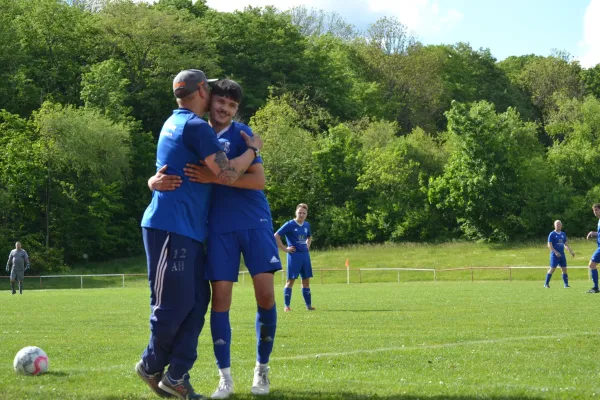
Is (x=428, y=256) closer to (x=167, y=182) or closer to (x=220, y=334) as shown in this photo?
(x=220, y=334)

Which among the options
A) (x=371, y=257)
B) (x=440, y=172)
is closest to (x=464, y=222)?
(x=440, y=172)

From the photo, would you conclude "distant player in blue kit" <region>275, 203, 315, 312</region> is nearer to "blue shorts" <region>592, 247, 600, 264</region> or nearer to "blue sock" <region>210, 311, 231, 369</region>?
"blue shorts" <region>592, 247, 600, 264</region>

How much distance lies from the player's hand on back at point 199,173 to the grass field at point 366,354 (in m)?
1.67

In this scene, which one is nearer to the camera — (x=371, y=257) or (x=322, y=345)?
(x=322, y=345)

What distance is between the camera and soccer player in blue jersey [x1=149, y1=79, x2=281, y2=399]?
6.49m

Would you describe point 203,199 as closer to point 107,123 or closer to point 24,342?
point 24,342

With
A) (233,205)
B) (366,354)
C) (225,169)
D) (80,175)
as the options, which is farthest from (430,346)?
(80,175)

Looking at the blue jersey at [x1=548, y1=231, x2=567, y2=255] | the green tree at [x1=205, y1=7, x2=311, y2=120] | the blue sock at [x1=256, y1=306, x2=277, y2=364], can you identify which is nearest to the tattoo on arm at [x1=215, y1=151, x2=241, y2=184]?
the blue sock at [x1=256, y1=306, x2=277, y2=364]

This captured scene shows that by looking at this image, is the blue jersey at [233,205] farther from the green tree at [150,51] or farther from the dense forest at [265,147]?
the green tree at [150,51]

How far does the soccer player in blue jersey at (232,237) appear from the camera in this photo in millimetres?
6492

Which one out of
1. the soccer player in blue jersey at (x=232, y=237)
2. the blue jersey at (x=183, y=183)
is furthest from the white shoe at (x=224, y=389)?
the blue jersey at (x=183, y=183)

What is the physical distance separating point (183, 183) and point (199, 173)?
142 mm

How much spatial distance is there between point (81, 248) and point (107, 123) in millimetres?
8853

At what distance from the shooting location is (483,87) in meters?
86.4
